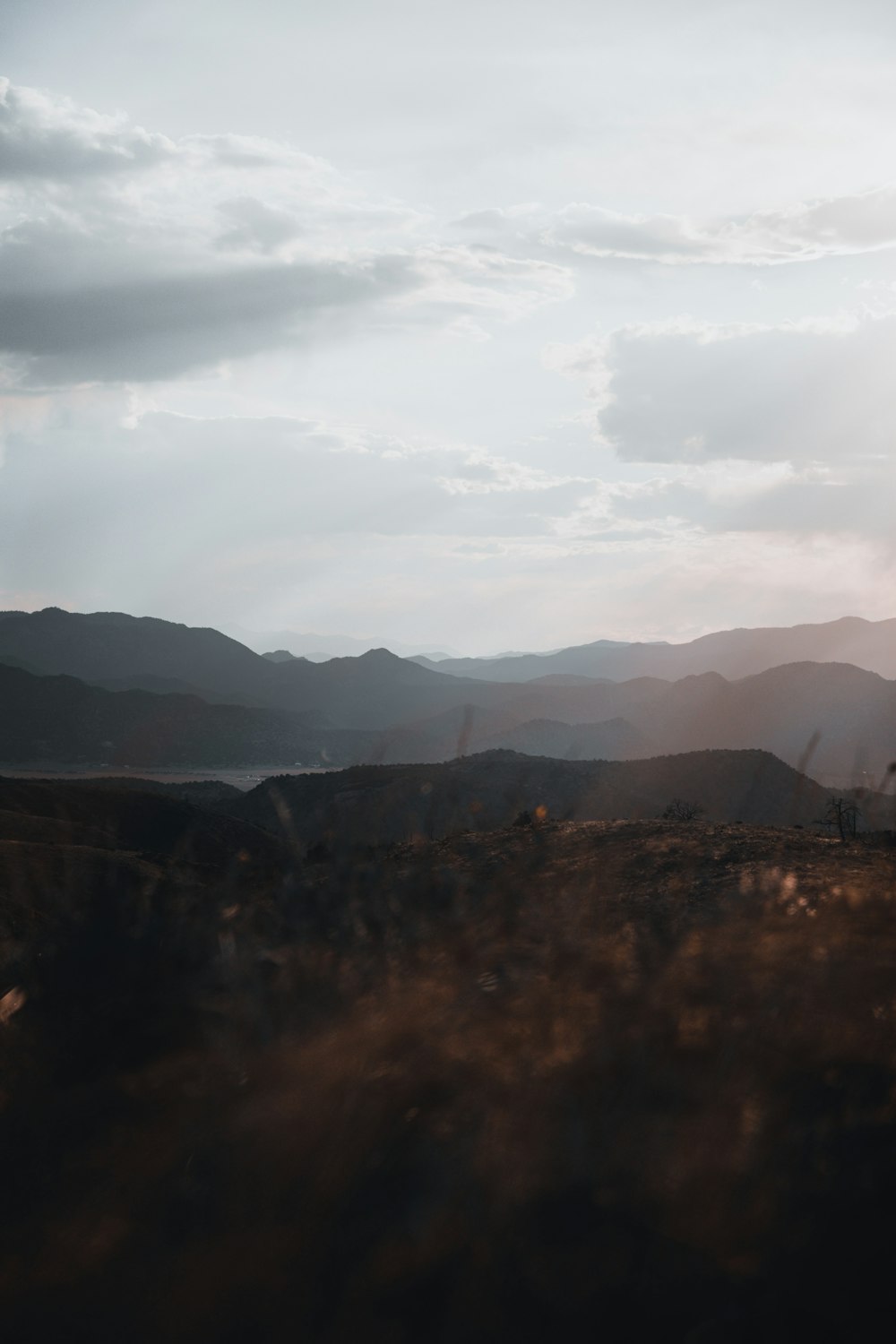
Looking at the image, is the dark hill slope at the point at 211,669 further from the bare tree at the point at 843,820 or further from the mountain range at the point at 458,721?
the bare tree at the point at 843,820

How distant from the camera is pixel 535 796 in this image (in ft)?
180

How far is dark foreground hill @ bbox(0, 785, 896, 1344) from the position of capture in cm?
573

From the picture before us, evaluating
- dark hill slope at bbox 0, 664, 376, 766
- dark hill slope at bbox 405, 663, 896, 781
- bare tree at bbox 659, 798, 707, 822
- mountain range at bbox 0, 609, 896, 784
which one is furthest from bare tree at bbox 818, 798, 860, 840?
dark hill slope at bbox 0, 664, 376, 766

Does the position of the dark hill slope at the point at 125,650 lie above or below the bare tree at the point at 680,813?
above

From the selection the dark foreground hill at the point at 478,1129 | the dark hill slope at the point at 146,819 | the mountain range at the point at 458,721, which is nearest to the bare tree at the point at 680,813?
the dark foreground hill at the point at 478,1129

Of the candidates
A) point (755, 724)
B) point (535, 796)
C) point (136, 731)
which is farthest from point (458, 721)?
point (535, 796)

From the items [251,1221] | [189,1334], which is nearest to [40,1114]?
[251,1221]

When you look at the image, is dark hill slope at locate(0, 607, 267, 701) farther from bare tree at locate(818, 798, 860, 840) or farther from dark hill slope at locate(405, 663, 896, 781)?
bare tree at locate(818, 798, 860, 840)

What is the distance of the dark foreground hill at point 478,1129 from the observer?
573cm

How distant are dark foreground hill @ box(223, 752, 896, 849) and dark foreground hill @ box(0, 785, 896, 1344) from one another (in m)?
36.8

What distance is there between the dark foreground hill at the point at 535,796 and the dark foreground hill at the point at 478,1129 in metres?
36.8

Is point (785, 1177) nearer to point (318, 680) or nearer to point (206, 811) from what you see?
point (206, 811)

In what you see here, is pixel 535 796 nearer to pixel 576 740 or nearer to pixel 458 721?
pixel 576 740

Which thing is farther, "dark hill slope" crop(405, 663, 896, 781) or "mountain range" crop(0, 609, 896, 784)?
"mountain range" crop(0, 609, 896, 784)
